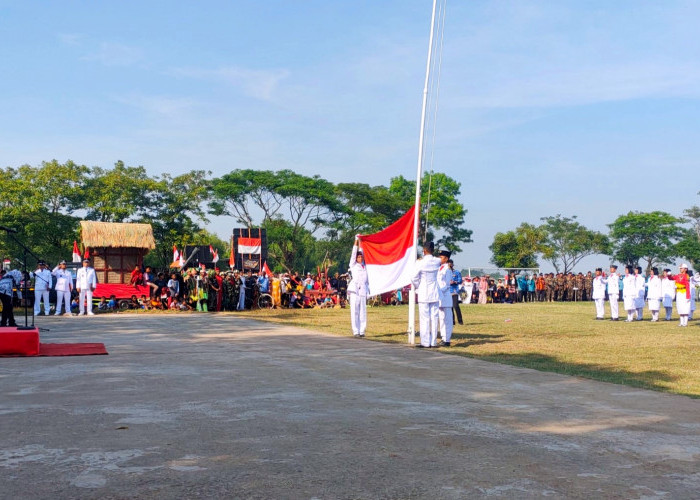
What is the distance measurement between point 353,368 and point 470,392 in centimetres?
241

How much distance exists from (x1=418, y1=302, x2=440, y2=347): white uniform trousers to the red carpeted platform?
669cm

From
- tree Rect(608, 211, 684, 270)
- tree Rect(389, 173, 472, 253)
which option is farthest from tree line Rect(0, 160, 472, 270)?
tree Rect(608, 211, 684, 270)

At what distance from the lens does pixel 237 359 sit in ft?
36.3

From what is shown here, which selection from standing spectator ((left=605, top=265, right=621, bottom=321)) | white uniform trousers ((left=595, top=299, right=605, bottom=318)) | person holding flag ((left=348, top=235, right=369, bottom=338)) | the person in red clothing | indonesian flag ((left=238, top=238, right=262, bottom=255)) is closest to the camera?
person holding flag ((left=348, top=235, right=369, bottom=338))

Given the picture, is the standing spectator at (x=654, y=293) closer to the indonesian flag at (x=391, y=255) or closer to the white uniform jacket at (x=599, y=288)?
the white uniform jacket at (x=599, y=288)

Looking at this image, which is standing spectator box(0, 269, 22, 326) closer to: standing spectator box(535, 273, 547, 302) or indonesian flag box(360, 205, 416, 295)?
indonesian flag box(360, 205, 416, 295)

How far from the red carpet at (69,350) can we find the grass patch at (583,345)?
584 cm

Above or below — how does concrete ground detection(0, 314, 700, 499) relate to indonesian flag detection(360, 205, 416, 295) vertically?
below

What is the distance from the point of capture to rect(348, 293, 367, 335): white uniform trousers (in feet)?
51.8

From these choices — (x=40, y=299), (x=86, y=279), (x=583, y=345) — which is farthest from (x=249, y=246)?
(x=583, y=345)

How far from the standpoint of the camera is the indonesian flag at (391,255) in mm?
14922

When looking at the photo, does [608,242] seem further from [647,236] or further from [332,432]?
[332,432]

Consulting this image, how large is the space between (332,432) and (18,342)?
760 centimetres

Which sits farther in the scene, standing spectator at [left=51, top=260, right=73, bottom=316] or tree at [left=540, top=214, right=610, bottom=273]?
tree at [left=540, top=214, right=610, bottom=273]
